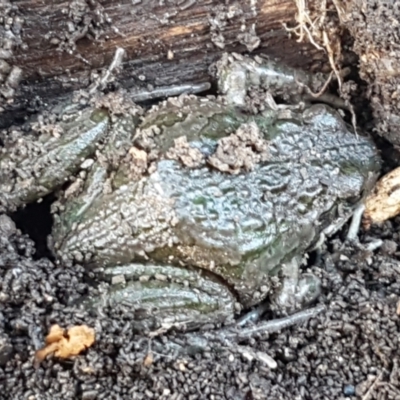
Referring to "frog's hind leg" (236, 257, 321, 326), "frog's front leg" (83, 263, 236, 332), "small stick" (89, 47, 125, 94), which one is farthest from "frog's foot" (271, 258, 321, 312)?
"small stick" (89, 47, 125, 94)

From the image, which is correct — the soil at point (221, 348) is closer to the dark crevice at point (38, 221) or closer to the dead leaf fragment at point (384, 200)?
the dark crevice at point (38, 221)

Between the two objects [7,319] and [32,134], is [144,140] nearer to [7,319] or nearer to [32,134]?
[32,134]

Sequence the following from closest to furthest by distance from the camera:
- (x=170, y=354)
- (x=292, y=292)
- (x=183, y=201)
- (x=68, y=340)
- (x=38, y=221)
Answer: (x=68, y=340)
(x=170, y=354)
(x=183, y=201)
(x=292, y=292)
(x=38, y=221)

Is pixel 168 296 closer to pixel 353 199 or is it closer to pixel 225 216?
pixel 225 216

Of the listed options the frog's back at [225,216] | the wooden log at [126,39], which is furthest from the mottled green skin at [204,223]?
the wooden log at [126,39]

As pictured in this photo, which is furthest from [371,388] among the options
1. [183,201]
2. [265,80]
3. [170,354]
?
[265,80]

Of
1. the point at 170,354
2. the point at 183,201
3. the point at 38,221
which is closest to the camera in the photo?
the point at 170,354
